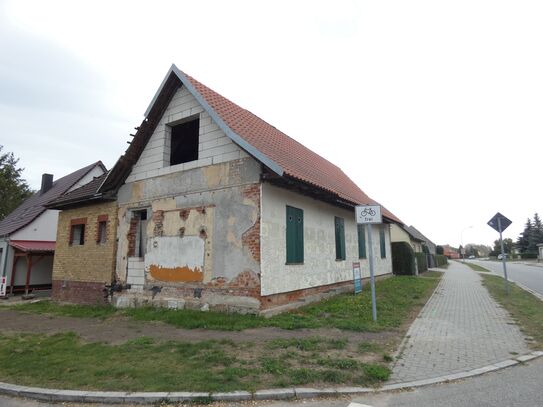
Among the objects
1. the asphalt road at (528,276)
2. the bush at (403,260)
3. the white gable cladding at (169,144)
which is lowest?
the asphalt road at (528,276)

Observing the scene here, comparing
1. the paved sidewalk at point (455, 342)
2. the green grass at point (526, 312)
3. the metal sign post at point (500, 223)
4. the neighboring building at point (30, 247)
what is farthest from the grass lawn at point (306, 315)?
the neighboring building at point (30, 247)

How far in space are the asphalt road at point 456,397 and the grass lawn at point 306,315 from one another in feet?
9.31

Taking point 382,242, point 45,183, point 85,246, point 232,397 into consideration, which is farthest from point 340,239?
point 45,183

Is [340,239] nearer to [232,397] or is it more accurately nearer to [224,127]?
[224,127]

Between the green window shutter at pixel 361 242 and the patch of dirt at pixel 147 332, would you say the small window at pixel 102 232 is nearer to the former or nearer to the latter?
the patch of dirt at pixel 147 332

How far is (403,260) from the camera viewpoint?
75.0 feet

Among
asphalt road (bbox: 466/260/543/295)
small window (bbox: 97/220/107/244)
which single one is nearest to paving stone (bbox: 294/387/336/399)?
small window (bbox: 97/220/107/244)

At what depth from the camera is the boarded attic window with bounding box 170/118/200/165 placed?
12.1 meters

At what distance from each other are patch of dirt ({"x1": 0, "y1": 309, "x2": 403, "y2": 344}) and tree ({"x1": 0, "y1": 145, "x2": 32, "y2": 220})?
26278 mm

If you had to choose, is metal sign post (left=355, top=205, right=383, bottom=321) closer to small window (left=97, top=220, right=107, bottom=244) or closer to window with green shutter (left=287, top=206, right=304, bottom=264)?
window with green shutter (left=287, top=206, right=304, bottom=264)

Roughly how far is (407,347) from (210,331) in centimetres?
390

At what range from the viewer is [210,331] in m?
7.46

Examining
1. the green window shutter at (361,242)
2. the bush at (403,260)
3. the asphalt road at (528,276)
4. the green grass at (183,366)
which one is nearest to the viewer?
the green grass at (183,366)

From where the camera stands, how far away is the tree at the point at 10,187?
100 ft
